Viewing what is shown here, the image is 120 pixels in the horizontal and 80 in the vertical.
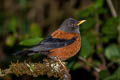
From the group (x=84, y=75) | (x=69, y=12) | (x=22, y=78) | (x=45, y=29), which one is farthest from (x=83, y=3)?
(x=22, y=78)

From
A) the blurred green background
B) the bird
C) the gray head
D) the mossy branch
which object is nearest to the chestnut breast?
the bird

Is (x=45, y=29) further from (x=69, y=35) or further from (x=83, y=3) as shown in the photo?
(x=69, y=35)

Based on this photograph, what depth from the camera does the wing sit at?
498 centimetres

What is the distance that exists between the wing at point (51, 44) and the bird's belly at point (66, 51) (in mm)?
70

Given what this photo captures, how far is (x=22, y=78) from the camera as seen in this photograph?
4.76m

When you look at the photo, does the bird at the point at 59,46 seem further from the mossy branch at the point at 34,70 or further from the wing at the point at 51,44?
the mossy branch at the point at 34,70

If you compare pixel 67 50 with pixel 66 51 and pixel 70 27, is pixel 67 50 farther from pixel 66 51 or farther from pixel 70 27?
pixel 70 27

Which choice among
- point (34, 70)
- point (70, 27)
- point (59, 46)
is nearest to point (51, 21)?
point (70, 27)

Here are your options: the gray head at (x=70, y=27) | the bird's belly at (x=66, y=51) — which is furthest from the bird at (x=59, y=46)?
the gray head at (x=70, y=27)

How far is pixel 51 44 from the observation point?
5.20m

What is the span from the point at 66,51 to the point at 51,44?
11.2 inches

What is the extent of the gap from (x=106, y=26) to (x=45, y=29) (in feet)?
11.4

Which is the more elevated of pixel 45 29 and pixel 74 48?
pixel 74 48

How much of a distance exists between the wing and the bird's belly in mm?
70
